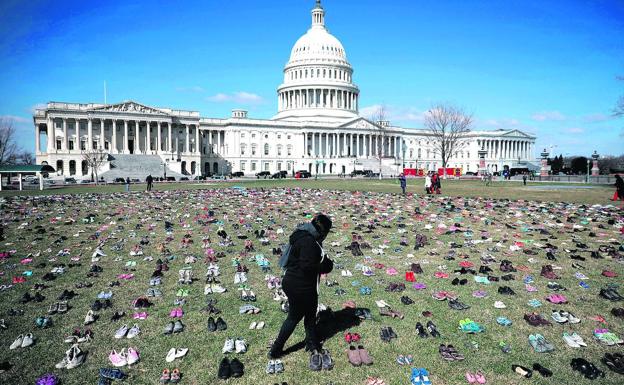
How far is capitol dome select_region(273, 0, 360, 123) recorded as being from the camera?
13425 centimetres

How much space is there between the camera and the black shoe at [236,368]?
5.80 metres

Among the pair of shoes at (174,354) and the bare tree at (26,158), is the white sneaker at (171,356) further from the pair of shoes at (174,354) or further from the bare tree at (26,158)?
the bare tree at (26,158)

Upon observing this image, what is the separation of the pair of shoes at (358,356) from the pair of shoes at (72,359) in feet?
12.8

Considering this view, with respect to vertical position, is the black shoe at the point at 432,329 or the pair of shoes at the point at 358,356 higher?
the black shoe at the point at 432,329

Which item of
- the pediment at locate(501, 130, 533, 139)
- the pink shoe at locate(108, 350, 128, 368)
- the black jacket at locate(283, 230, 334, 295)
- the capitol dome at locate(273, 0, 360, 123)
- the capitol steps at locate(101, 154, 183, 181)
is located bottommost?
the pink shoe at locate(108, 350, 128, 368)

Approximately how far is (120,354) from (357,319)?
391 cm

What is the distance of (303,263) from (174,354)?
→ 236 centimetres

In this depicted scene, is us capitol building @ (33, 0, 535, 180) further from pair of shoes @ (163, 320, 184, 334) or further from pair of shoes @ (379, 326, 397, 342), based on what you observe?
pair of shoes @ (379, 326, 397, 342)

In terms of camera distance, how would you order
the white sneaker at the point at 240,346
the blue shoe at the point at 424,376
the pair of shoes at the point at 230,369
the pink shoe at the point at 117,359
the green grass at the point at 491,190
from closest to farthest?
the blue shoe at the point at 424,376 < the pair of shoes at the point at 230,369 < the pink shoe at the point at 117,359 < the white sneaker at the point at 240,346 < the green grass at the point at 491,190

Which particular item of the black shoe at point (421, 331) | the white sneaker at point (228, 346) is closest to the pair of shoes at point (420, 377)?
the black shoe at point (421, 331)

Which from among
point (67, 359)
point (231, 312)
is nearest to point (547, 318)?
point (231, 312)

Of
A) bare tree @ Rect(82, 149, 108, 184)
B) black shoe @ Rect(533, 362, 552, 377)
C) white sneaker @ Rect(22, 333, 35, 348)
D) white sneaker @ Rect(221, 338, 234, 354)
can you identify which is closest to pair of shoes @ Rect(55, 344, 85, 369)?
white sneaker @ Rect(22, 333, 35, 348)

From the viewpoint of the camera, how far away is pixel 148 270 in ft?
36.4

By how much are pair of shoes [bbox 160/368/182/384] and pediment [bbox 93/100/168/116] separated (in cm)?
10478
